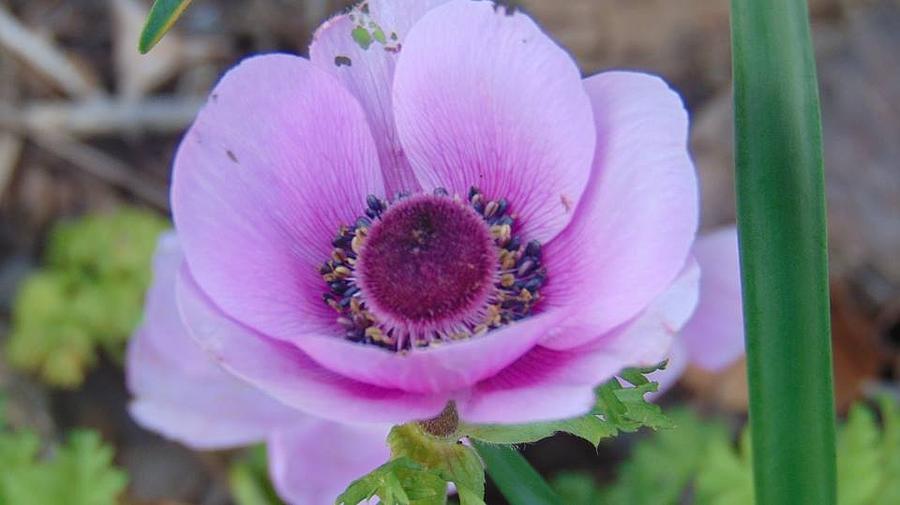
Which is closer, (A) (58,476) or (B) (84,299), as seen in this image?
(A) (58,476)

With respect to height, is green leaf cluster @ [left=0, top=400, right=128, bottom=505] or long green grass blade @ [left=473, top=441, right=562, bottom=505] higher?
long green grass blade @ [left=473, top=441, right=562, bottom=505]

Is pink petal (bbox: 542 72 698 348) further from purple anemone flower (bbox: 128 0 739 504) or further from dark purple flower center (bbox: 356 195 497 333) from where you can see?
dark purple flower center (bbox: 356 195 497 333)

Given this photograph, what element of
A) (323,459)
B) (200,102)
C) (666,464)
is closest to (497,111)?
(323,459)

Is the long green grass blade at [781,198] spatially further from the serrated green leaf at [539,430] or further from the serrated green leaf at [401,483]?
the serrated green leaf at [401,483]

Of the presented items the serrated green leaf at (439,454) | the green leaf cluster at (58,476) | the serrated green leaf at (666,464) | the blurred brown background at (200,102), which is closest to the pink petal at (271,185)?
the serrated green leaf at (439,454)

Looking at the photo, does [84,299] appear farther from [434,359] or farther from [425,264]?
[434,359]

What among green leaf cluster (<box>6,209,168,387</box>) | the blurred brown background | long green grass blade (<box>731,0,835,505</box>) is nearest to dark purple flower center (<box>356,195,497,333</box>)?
long green grass blade (<box>731,0,835,505</box>)
